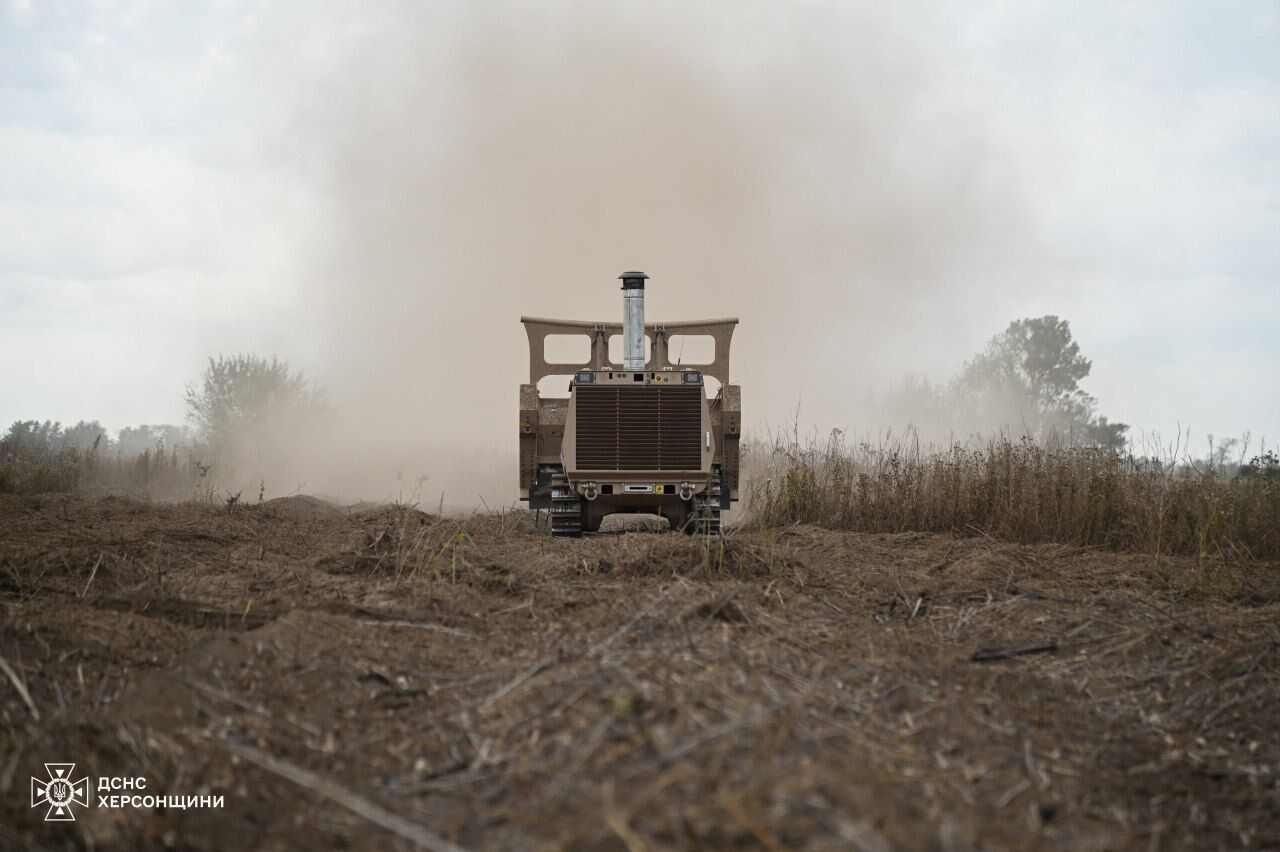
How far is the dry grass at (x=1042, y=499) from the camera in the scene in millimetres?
9969

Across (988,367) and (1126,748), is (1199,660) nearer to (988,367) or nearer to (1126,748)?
(1126,748)

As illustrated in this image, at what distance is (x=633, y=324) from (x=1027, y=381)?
45025mm

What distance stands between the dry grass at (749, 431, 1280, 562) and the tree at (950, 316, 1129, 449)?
37077mm

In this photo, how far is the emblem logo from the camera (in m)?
3.15

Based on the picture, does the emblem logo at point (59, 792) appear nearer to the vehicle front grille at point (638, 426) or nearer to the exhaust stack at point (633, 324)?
the vehicle front grille at point (638, 426)

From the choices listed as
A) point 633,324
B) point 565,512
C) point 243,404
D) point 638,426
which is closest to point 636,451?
point 638,426

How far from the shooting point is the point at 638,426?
12.0 metres

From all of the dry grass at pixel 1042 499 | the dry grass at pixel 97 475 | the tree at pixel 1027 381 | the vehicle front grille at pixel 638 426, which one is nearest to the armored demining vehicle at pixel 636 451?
the vehicle front grille at pixel 638 426

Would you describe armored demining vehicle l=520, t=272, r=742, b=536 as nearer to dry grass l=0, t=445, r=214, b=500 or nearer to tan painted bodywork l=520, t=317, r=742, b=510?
tan painted bodywork l=520, t=317, r=742, b=510

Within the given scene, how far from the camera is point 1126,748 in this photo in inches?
171

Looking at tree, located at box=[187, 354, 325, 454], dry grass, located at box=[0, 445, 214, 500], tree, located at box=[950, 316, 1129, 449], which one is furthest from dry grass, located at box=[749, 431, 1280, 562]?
tree, located at box=[950, 316, 1129, 449]

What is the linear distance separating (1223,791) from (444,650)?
146 inches

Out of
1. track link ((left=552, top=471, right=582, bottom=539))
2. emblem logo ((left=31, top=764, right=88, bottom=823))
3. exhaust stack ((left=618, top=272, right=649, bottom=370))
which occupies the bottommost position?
emblem logo ((left=31, top=764, right=88, bottom=823))

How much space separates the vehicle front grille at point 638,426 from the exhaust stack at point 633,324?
3.70 ft
